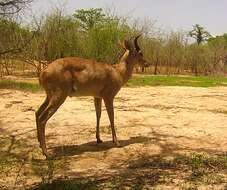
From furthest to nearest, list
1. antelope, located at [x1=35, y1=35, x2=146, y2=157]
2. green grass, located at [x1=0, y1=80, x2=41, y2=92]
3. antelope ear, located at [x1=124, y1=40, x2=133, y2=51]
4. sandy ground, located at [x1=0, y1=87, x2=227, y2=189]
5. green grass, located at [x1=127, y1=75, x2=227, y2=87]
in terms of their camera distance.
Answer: green grass, located at [x1=127, y1=75, x2=227, y2=87] → green grass, located at [x1=0, y1=80, x2=41, y2=92] → antelope ear, located at [x1=124, y1=40, x2=133, y2=51] → antelope, located at [x1=35, y1=35, x2=146, y2=157] → sandy ground, located at [x1=0, y1=87, x2=227, y2=189]

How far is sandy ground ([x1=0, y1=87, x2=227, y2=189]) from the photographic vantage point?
691cm

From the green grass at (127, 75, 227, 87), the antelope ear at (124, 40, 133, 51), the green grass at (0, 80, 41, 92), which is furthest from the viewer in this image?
the green grass at (127, 75, 227, 87)

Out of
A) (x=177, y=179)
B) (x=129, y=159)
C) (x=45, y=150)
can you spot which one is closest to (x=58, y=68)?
(x=45, y=150)

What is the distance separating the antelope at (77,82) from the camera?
8.24 meters

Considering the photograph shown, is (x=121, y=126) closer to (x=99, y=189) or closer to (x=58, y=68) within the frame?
(x=58, y=68)

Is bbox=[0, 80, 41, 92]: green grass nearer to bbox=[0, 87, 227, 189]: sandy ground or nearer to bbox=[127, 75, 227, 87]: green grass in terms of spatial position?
bbox=[0, 87, 227, 189]: sandy ground

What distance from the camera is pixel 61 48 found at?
27.6m

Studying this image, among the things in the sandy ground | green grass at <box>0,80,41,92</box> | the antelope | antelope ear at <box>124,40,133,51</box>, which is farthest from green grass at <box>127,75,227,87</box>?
the antelope

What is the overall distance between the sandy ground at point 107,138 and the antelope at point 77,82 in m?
0.53

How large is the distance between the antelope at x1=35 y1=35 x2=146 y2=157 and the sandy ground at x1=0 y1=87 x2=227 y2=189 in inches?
20.8

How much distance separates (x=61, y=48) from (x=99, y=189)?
22186 millimetres

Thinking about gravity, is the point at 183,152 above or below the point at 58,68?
below

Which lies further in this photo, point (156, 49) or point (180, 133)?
point (156, 49)

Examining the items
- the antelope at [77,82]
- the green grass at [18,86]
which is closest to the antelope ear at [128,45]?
the antelope at [77,82]
